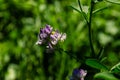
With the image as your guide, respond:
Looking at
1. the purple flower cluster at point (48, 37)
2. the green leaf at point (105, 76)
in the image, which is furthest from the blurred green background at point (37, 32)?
the green leaf at point (105, 76)

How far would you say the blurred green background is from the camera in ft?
8.41

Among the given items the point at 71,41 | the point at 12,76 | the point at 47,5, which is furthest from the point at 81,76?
the point at 47,5

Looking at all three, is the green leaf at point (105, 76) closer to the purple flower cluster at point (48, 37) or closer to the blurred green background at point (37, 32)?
the purple flower cluster at point (48, 37)

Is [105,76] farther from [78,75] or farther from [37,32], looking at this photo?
[37,32]

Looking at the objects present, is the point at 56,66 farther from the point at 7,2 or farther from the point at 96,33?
the point at 7,2

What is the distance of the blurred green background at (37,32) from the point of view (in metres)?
2.56

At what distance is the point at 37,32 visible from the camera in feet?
9.17

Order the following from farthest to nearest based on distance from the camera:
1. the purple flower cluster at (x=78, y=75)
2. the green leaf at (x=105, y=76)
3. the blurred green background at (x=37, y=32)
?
the blurred green background at (x=37, y=32) → the purple flower cluster at (x=78, y=75) → the green leaf at (x=105, y=76)

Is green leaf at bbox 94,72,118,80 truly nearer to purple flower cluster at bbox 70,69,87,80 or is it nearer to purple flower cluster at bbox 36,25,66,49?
purple flower cluster at bbox 70,69,87,80

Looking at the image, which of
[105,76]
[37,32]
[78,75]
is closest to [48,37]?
[78,75]

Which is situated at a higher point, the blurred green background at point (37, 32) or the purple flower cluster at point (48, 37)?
the purple flower cluster at point (48, 37)

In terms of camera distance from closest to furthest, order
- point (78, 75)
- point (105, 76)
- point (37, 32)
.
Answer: point (105, 76) < point (78, 75) < point (37, 32)

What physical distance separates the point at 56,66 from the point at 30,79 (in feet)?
0.63

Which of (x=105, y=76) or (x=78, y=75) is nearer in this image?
(x=105, y=76)
